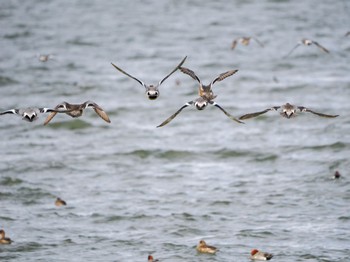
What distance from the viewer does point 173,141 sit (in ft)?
104

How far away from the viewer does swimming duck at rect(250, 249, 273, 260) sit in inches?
800

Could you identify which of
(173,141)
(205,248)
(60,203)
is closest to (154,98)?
(205,248)

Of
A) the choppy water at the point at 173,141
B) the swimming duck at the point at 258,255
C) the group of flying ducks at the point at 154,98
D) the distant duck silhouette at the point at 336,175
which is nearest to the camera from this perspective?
the group of flying ducks at the point at 154,98

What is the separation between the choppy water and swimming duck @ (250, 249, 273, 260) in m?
0.41

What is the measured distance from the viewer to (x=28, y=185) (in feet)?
87.6

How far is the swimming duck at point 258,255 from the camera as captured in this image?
20328 millimetres

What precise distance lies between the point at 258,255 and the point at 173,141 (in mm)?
11521

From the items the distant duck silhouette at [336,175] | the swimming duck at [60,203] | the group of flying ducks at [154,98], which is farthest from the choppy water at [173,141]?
the group of flying ducks at [154,98]

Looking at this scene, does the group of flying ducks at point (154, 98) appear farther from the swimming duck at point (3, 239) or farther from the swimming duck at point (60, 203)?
the swimming duck at point (60, 203)

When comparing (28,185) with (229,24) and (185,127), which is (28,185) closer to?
(185,127)

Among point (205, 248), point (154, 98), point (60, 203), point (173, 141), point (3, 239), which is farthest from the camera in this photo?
point (173, 141)

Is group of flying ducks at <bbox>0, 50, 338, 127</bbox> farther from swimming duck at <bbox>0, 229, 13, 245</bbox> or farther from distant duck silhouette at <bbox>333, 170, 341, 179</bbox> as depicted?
distant duck silhouette at <bbox>333, 170, 341, 179</bbox>

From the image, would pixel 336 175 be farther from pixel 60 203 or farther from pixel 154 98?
pixel 154 98

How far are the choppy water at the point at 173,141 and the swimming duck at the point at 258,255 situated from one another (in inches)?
16.0
